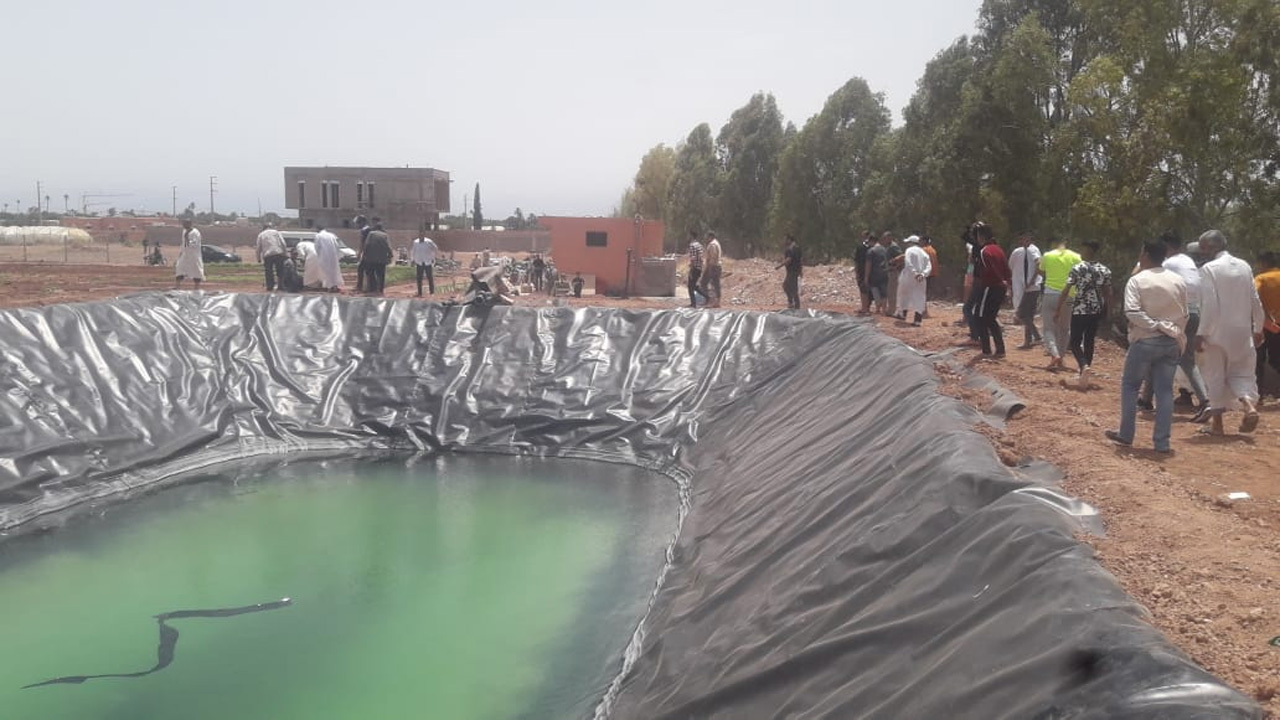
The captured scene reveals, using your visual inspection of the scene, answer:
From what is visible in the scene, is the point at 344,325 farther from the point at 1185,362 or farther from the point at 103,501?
the point at 1185,362

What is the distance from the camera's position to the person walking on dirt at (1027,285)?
1078cm

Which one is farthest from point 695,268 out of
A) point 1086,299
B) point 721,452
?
point 1086,299

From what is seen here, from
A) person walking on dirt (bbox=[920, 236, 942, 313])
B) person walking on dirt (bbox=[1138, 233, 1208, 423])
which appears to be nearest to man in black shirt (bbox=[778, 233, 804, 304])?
person walking on dirt (bbox=[920, 236, 942, 313])

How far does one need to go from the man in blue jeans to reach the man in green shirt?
3182 millimetres

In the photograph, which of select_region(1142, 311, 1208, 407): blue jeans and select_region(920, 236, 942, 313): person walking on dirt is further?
select_region(920, 236, 942, 313): person walking on dirt

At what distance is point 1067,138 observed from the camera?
733 inches

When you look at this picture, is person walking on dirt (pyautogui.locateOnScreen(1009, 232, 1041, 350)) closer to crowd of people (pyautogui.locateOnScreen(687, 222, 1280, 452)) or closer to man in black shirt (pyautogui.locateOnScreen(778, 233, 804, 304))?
crowd of people (pyautogui.locateOnScreen(687, 222, 1280, 452))

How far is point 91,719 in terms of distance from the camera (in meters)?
5.62

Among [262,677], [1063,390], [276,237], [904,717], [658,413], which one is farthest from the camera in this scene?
[276,237]

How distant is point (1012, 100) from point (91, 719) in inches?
869

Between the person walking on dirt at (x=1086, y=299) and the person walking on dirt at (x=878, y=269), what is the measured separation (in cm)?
486

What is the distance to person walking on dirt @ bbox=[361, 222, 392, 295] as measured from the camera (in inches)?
634

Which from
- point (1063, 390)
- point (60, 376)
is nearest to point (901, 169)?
point (1063, 390)

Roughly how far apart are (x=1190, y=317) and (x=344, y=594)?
7160mm
